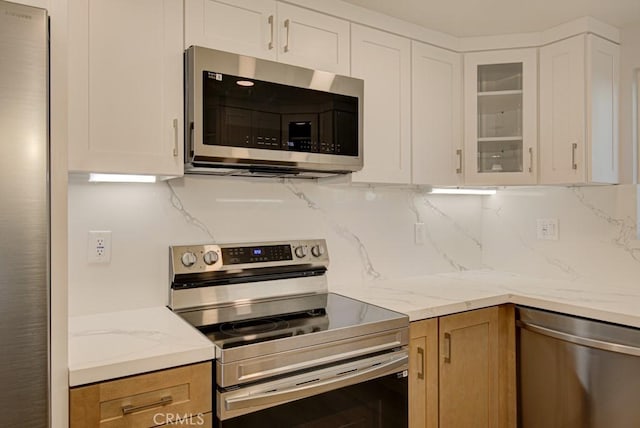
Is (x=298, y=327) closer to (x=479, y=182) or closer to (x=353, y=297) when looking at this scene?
(x=353, y=297)

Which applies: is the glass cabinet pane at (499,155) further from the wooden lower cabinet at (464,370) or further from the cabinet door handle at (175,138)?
the cabinet door handle at (175,138)

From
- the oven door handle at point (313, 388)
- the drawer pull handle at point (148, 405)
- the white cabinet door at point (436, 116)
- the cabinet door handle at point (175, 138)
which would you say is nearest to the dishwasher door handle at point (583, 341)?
the oven door handle at point (313, 388)

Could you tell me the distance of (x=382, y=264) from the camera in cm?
244

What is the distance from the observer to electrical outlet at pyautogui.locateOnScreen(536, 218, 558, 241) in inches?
99.7

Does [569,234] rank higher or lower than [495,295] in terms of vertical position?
higher

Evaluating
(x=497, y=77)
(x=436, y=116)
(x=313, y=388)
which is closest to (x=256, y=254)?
(x=313, y=388)

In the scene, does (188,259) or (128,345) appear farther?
(188,259)

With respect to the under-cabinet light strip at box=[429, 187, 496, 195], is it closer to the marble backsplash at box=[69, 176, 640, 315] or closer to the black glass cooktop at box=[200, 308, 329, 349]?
the marble backsplash at box=[69, 176, 640, 315]

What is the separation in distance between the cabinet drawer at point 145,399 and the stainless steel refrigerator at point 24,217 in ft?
0.49

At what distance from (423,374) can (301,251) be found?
2.42ft

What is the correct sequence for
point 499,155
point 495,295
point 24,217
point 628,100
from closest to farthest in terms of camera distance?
point 24,217 → point 495,295 → point 628,100 → point 499,155

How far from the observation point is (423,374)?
1.80 metres

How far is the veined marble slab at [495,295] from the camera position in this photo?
5.89 feet

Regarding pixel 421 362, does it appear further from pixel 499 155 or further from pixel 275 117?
pixel 499 155
